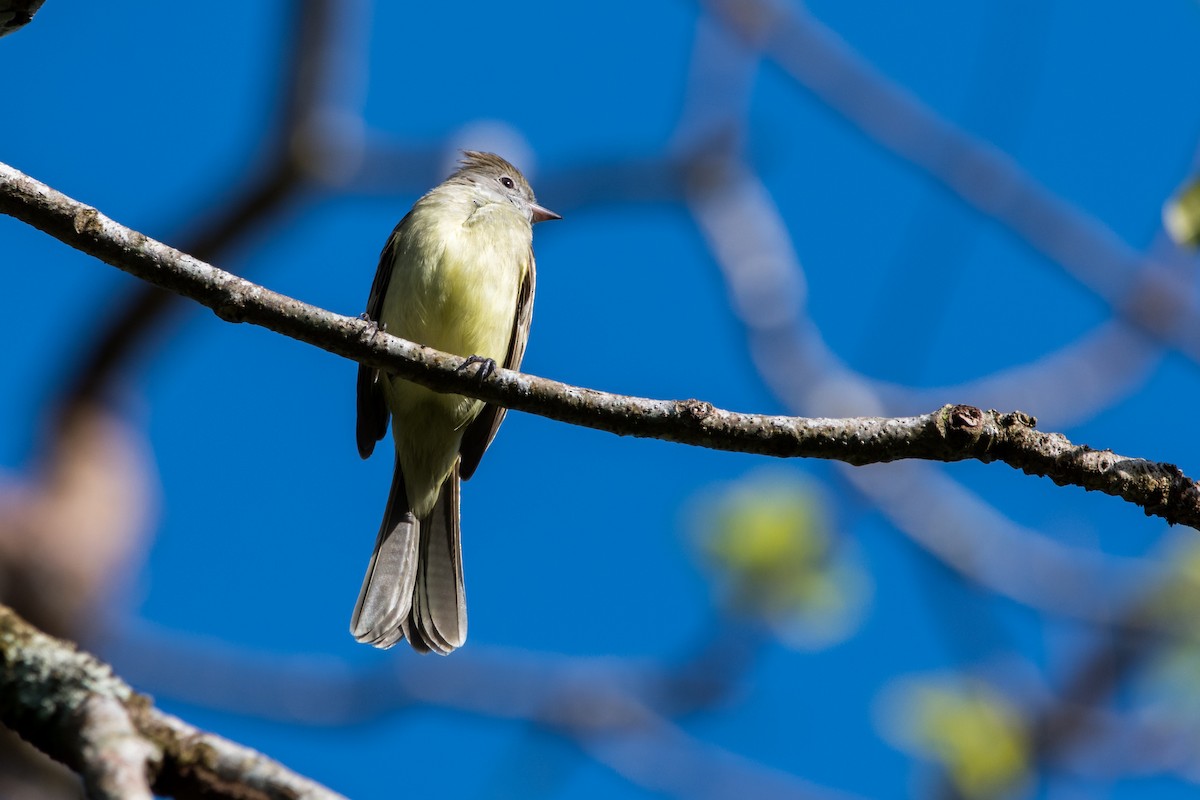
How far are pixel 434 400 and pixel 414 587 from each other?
85 centimetres

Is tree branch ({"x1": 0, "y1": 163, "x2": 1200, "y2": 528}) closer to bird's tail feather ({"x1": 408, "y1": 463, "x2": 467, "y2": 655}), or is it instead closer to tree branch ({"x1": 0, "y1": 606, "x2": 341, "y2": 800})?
tree branch ({"x1": 0, "y1": 606, "x2": 341, "y2": 800})

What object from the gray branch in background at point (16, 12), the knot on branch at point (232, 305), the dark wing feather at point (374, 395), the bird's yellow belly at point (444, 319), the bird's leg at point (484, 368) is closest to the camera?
the gray branch in background at point (16, 12)

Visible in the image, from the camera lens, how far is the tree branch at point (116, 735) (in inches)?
102

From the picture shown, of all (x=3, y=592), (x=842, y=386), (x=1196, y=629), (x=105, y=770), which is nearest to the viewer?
(x=105, y=770)

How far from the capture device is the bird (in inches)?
201

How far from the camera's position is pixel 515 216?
6.01 meters

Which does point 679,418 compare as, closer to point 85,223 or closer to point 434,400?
point 85,223

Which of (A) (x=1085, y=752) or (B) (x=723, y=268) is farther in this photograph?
(B) (x=723, y=268)

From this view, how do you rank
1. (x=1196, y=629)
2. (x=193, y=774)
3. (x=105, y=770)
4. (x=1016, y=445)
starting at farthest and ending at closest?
(x=1196, y=629)
(x=1016, y=445)
(x=193, y=774)
(x=105, y=770)

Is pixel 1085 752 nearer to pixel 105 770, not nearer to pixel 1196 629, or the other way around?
pixel 1196 629

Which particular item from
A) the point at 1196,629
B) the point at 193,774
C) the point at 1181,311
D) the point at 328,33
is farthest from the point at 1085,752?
the point at 328,33

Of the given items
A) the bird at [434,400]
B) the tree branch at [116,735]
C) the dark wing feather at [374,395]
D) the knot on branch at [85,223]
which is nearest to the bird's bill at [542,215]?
the bird at [434,400]

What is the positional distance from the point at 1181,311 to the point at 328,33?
414cm

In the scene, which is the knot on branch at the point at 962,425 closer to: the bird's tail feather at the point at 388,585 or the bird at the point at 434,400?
the bird at the point at 434,400
